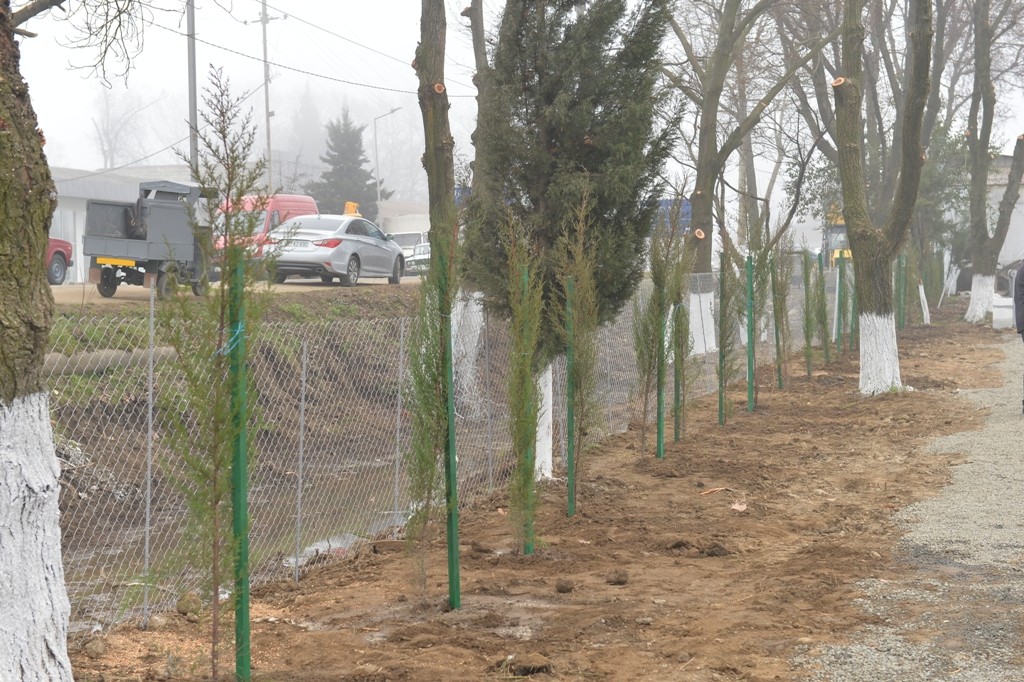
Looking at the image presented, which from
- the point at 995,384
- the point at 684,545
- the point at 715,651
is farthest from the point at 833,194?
the point at 715,651

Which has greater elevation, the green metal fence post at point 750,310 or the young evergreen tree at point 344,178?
the young evergreen tree at point 344,178

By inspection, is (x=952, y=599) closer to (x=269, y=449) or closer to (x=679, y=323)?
(x=679, y=323)

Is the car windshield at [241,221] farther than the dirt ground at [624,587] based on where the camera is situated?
No

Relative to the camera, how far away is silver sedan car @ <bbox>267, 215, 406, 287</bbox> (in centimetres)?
2244

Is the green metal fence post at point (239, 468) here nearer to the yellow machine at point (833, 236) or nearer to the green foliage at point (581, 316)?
the green foliage at point (581, 316)

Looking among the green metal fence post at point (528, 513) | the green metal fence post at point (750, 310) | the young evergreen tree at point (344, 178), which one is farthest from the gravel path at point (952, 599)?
the young evergreen tree at point (344, 178)

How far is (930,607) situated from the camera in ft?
20.1

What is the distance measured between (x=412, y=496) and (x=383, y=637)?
87 cm

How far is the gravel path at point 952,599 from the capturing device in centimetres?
520

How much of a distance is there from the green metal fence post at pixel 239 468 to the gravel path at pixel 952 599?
2.61 meters

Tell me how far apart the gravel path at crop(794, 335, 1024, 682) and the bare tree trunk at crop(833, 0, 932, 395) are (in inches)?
232

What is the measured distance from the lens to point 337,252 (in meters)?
22.8

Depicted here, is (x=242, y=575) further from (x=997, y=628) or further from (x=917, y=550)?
(x=917, y=550)

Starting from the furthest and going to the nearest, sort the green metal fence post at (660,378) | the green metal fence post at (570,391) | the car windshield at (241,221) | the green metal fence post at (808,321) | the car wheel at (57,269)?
the car wheel at (57,269) → the green metal fence post at (808,321) → the green metal fence post at (660,378) → the green metal fence post at (570,391) → the car windshield at (241,221)
